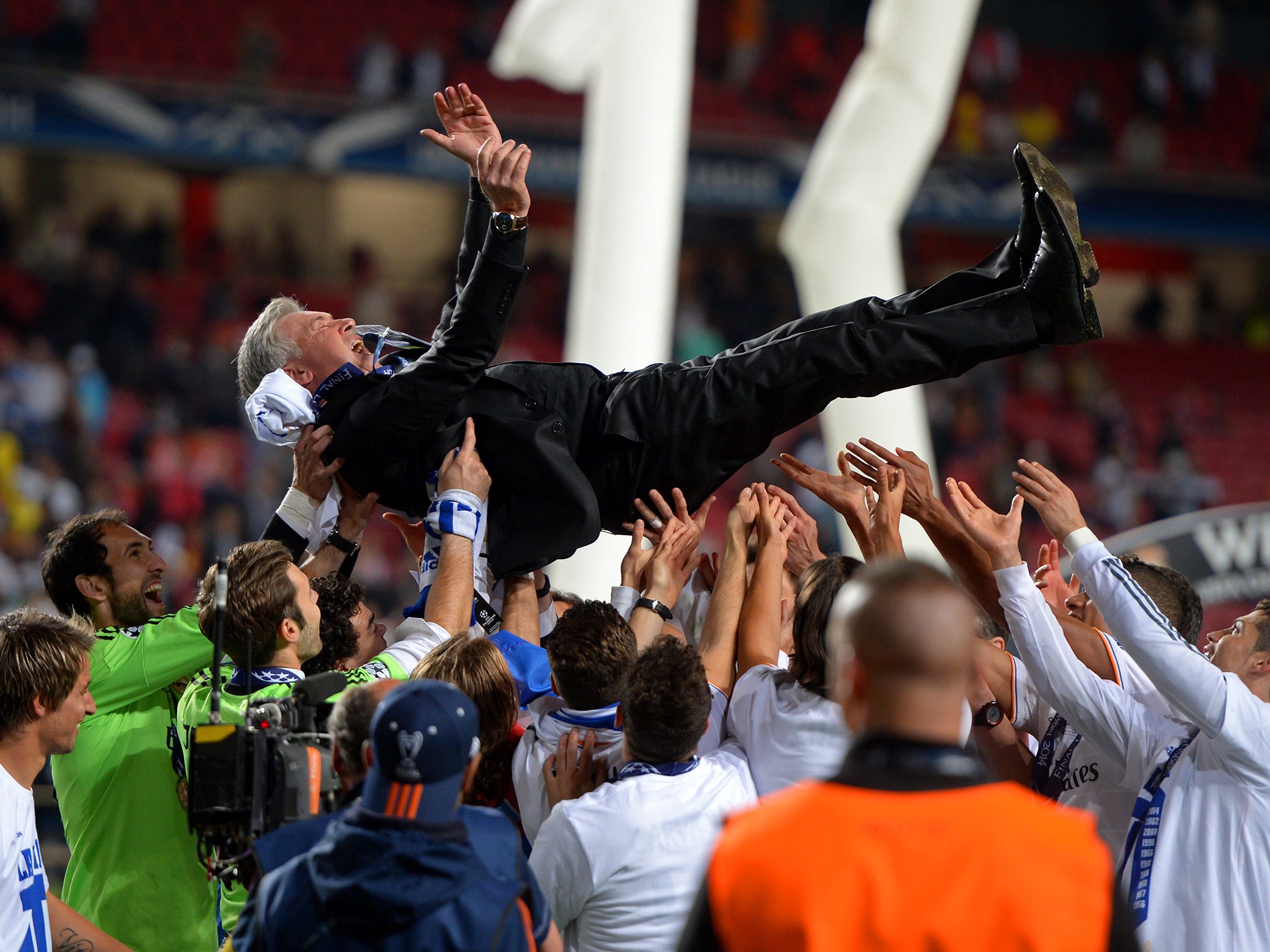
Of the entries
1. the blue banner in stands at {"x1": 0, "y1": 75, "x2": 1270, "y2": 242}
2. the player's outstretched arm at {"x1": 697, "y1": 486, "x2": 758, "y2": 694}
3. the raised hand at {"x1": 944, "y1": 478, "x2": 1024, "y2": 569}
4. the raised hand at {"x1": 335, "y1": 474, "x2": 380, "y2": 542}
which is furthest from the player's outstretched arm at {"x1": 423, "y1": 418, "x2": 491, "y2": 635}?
the blue banner in stands at {"x1": 0, "y1": 75, "x2": 1270, "y2": 242}

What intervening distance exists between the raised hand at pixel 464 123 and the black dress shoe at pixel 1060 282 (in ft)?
4.41

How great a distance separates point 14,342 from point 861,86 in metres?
8.41

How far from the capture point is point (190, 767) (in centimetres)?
223

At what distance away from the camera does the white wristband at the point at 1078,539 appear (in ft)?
9.32

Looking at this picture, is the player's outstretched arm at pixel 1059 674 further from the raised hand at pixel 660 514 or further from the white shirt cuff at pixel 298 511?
the white shirt cuff at pixel 298 511

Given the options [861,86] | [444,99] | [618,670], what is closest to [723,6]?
[861,86]

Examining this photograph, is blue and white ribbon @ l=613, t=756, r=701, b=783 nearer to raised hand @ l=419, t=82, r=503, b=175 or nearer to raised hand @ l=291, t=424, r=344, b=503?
raised hand @ l=291, t=424, r=344, b=503

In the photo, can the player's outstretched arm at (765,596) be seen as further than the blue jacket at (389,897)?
Yes

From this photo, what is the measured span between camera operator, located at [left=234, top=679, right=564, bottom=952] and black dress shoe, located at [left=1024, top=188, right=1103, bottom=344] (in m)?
2.11

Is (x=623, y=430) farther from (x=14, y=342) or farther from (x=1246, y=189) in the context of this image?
(x=1246, y=189)

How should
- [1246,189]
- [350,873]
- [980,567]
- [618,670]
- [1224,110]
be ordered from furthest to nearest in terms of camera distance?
[1224,110] < [1246,189] < [980,567] < [618,670] < [350,873]

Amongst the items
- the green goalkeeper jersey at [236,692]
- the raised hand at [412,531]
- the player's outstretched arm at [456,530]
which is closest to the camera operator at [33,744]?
the green goalkeeper jersey at [236,692]

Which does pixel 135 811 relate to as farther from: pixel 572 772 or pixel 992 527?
pixel 992 527

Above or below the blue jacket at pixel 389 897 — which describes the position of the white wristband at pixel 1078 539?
above
